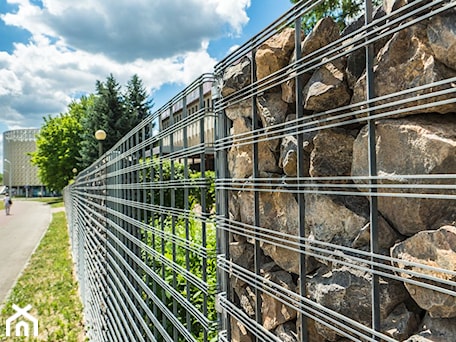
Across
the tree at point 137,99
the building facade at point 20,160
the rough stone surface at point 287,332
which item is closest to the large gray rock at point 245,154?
the rough stone surface at point 287,332

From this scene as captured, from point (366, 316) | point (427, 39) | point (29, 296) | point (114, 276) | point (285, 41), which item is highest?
point (285, 41)

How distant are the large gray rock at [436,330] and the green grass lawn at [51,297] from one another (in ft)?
20.1

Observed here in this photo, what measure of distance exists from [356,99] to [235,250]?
29.3 inches

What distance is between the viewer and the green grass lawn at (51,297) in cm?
645

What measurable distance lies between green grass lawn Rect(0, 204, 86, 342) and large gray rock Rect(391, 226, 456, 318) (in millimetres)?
6148

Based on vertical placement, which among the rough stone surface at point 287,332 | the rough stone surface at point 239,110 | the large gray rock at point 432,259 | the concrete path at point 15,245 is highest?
the rough stone surface at point 239,110

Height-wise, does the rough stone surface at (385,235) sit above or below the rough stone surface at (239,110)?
below

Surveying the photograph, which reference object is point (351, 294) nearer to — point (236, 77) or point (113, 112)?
point (236, 77)

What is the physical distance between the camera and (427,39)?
0.79 metres

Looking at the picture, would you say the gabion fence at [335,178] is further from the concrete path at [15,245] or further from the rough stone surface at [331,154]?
the concrete path at [15,245]

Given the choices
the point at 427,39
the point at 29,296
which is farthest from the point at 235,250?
the point at 29,296

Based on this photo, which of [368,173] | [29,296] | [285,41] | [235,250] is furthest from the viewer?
[29,296]

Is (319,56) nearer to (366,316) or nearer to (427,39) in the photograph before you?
(427,39)

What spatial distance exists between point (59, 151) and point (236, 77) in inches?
1577
